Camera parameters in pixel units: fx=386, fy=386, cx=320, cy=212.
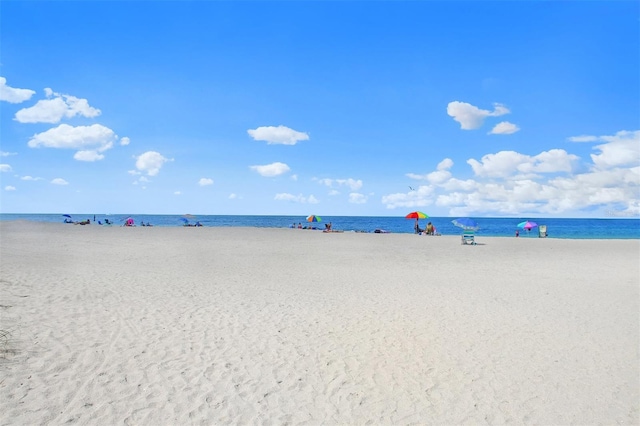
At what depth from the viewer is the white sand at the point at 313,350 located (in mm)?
5246

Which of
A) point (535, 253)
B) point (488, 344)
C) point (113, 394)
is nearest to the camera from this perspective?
point (113, 394)

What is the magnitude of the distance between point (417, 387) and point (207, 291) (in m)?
7.65

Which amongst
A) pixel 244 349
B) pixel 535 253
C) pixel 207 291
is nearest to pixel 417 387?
pixel 244 349

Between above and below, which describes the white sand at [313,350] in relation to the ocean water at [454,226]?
below

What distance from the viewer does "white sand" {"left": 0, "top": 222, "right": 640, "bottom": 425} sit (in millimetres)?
5246

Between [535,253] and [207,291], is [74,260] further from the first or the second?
[535,253]

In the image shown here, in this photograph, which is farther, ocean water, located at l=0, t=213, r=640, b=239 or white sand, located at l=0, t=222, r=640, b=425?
ocean water, located at l=0, t=213, r=640, b=239

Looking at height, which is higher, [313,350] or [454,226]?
[454,226]

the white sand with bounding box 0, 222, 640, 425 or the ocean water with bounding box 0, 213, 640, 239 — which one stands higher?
the ocean water with bounding box 0, 213, 640, 239

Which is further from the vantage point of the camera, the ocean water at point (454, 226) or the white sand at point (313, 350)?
the ocean water at point (454, 226)

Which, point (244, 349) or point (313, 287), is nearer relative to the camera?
point (244, 349)

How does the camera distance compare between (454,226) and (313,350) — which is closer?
(313,350)

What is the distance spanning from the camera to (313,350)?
281 inches

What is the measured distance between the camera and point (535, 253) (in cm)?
2339
